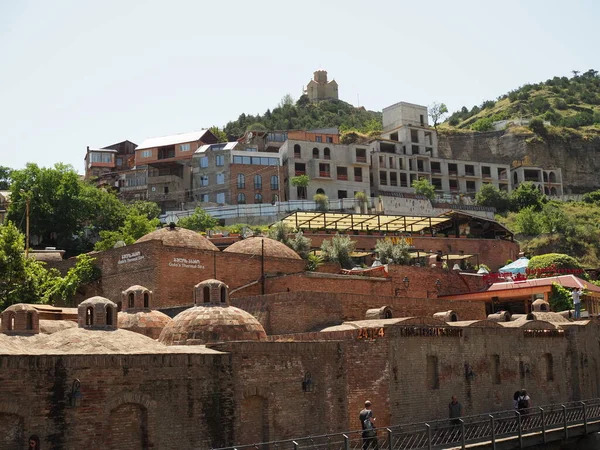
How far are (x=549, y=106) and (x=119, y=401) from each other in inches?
4935

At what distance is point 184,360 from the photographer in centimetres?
2009

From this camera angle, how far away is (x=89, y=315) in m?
24.0

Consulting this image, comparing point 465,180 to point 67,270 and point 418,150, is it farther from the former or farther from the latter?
point 67,270

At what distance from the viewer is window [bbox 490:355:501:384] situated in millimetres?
31562

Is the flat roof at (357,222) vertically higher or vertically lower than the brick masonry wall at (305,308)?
higher

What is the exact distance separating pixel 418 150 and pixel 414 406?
72465 mm

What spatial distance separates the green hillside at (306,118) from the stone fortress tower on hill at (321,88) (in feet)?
6.66

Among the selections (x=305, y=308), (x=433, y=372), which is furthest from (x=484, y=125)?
(x=433, y=372)

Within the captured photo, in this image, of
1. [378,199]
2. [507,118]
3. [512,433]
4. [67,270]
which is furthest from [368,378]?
[507,118]

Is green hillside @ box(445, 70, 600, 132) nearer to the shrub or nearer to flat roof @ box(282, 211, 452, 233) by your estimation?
the shrub

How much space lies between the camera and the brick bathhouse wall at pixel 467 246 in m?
60.8

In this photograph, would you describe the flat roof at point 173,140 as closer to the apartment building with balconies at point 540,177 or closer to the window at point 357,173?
the window at point 357,173

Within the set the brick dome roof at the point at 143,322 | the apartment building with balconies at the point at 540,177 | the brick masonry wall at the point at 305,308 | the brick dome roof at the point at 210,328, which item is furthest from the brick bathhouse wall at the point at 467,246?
the apartment building with balconies at the point at 540,177

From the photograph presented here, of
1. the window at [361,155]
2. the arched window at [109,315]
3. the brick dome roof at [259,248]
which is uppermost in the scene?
the window at [361,155]
